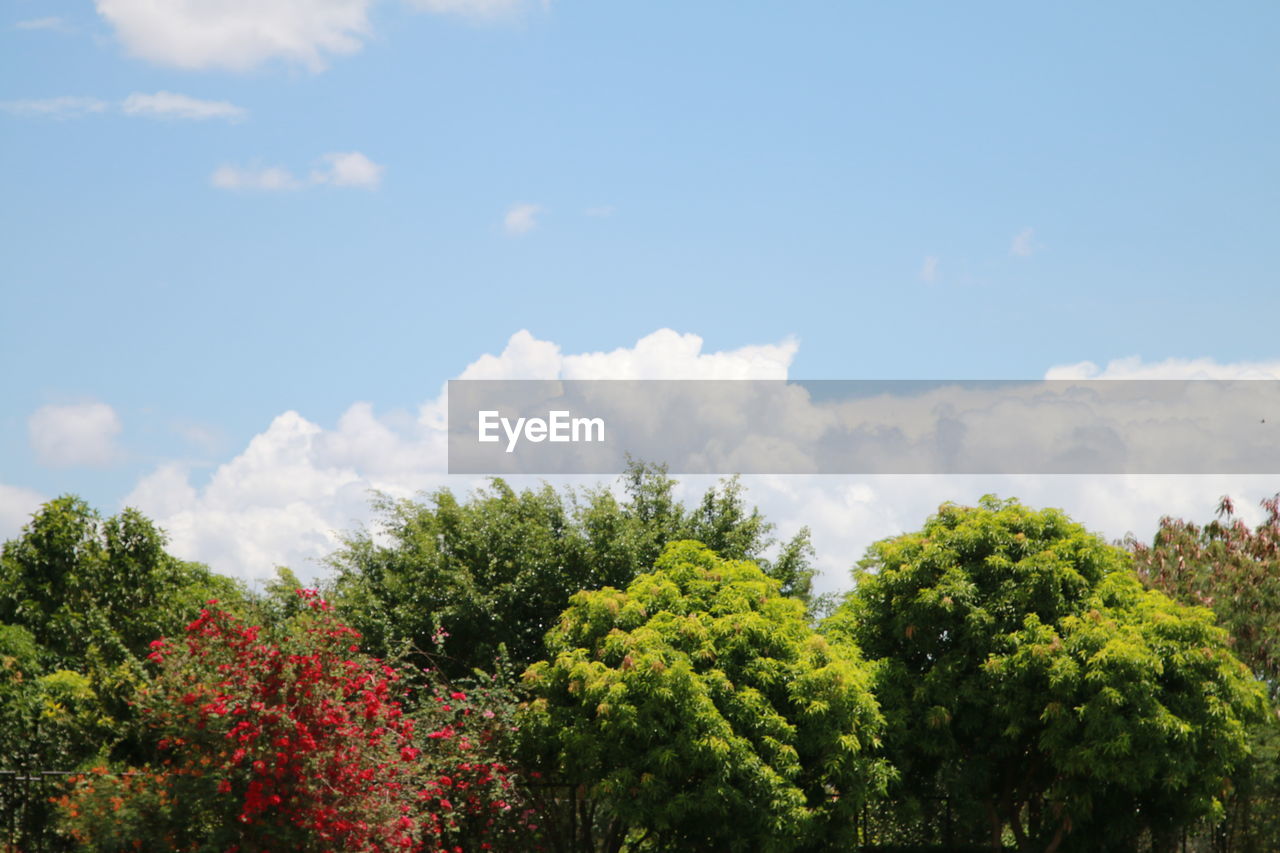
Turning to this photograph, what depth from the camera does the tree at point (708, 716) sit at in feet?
53.4

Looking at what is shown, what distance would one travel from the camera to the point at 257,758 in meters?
13.4

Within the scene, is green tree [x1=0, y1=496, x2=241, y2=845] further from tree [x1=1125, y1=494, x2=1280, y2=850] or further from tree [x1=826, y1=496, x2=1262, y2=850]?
tree [x1=1125, y1=494, x2=1280, y2=850]

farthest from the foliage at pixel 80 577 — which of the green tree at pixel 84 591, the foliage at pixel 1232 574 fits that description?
the foliage at pixel 1232 574

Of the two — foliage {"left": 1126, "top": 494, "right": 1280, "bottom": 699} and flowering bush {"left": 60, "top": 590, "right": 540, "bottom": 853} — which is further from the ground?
foliage {"left": 1126, "top": 494, "right": 1280, "bottom": 699}

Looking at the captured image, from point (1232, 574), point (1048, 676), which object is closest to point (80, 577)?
point (1048, 676)

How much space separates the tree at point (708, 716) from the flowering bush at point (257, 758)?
291cm

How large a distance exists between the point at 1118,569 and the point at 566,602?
9055mm

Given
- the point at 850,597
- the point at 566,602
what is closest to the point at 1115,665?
the point at 850,597

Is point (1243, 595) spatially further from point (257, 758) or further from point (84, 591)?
point (84, 591)

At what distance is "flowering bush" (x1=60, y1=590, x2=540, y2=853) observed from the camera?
43.9 feet

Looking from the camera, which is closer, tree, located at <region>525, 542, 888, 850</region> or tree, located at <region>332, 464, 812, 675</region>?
tree, located at <region>525, 542, 888, 850</region>

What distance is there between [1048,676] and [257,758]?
11.1m

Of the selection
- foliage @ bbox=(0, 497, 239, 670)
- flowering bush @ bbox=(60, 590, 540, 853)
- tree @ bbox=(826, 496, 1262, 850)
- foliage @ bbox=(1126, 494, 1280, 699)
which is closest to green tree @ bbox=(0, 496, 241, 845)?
foliage @ bbox=(0, 497, 239, 670)

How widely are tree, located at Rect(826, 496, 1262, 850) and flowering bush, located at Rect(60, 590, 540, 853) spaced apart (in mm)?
7982
